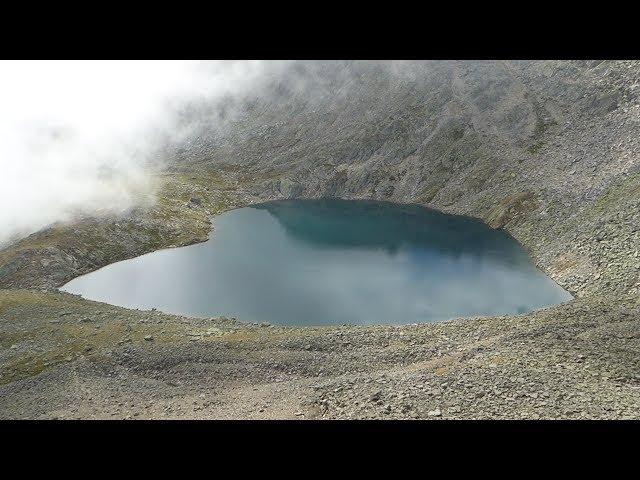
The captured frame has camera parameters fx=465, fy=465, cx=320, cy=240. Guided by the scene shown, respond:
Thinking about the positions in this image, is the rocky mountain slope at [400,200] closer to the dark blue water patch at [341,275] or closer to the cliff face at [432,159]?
the cliff face at [432,159]

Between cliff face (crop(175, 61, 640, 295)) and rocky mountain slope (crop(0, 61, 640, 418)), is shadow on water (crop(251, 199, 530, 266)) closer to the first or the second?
cliff face (crop(175, 61, 640, 295))

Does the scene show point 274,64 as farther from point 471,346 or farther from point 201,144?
point 471,346

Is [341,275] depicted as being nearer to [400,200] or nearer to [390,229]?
[390,229]

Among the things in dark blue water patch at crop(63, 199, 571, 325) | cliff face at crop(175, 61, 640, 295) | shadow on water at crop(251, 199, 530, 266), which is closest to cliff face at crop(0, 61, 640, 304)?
cliff face at crop(175, 61, 640, 295)

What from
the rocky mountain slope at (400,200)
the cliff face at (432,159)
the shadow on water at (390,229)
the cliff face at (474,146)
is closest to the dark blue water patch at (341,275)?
the shadow on water at (390,229)

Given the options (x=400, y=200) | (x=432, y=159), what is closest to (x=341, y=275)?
(x=400, y=200)

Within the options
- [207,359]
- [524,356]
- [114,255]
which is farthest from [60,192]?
[524,356]
